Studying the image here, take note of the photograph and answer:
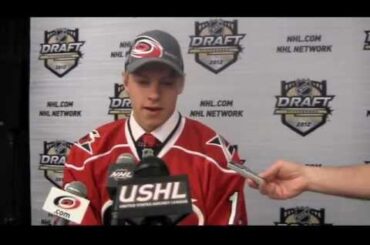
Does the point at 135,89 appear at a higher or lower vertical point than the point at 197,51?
lower

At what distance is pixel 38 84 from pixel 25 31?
0.27 metres

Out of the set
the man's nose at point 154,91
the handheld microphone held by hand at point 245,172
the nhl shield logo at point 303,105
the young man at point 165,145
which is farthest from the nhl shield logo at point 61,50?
the nhl shield logo at point 303,105

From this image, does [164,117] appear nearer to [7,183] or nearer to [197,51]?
[197,51]

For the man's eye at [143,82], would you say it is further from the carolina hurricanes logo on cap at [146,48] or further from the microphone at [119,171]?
the microphone at [119,171]

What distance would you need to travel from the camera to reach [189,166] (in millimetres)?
2201

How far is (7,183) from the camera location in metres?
2.32

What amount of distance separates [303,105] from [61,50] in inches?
48.7

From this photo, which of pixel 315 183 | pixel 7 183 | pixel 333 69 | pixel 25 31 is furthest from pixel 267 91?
pixel 7 183

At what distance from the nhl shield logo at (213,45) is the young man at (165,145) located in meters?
0.10

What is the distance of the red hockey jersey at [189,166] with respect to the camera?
86.4 inches

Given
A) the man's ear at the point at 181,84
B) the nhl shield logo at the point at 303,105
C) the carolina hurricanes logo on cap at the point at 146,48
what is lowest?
the nhl shield logo at the point at 303,105

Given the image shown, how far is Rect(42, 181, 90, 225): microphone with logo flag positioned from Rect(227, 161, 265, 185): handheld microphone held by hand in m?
0.71

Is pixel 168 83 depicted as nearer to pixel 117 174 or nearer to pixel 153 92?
pixel 153 92

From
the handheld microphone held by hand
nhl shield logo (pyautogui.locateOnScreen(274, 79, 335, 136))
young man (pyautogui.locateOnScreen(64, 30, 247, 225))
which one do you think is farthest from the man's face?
nhl shield logo (pyautogui.locateOnScreen(274, 79, 335, 136))
